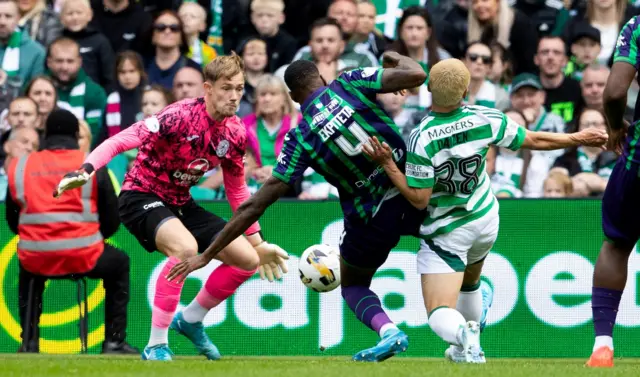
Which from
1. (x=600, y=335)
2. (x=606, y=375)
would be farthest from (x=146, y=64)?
(x=606, y=375)

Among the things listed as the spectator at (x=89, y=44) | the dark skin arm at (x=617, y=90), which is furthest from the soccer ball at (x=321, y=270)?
the spectator at (x=89, y=44)

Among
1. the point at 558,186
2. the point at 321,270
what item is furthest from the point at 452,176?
the point at 558,186

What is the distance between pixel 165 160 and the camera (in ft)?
33.8

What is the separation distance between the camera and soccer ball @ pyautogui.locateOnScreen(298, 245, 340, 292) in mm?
10016

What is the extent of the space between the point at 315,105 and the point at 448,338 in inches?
71.1

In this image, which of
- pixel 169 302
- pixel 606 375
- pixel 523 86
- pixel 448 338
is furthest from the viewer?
pixel 523 86

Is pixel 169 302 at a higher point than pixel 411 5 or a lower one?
lower

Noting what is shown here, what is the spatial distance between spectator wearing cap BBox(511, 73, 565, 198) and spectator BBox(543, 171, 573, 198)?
349mm

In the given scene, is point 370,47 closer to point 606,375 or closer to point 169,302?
point 169,302

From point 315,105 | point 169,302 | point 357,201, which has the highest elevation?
point 315,105

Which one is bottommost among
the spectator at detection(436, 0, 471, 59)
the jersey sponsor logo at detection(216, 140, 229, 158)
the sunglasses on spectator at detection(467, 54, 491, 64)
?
the jersey sponsor logo at detection(216, 140, 229, 158)

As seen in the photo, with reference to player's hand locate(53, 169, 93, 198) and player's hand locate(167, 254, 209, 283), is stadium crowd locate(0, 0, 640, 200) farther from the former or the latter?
player's hand locate(53, 169, 93, 198)

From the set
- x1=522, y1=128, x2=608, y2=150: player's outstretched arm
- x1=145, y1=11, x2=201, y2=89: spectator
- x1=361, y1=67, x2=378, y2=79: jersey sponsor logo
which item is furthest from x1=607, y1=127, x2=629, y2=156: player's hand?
x1=145, y1=11, x2=201, y2=89: spectator

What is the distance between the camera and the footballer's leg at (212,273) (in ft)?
34.3
